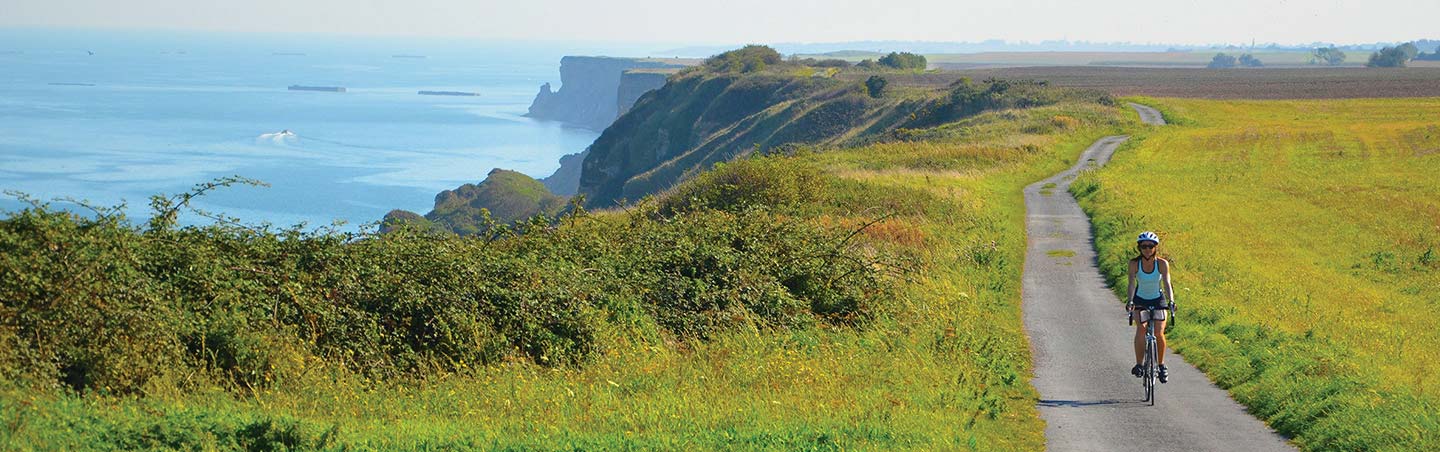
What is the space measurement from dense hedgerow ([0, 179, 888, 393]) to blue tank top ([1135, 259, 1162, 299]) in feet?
12.0

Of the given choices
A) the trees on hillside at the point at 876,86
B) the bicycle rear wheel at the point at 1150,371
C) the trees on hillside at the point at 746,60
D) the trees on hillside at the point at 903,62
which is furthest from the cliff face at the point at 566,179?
the bicycle rear wheel at the point at 1150,371

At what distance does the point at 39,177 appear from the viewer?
359ft

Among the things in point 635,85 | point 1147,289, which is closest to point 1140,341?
point 1147,289

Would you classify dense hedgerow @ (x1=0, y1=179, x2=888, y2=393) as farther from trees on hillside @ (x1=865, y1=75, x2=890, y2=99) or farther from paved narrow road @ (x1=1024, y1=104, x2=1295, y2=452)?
trees on hillside @ (x1=865, y1=75, x2=890, y2=99)

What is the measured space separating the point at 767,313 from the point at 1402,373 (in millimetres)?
7199

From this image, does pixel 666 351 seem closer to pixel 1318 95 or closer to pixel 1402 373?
pixel 1402 373

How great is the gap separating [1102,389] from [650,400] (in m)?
5.42

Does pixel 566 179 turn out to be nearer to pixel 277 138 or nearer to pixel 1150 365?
pixel 277 138

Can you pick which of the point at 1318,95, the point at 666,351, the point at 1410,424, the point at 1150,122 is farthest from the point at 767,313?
the point at 1318,95

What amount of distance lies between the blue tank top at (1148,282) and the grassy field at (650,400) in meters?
1.65

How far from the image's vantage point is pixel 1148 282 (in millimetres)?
13594

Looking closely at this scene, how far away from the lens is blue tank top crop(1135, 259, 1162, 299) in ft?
44.5

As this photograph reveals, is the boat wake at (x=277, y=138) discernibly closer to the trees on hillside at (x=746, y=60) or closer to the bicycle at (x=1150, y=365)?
the trees on hillside at (x=746, y=60)

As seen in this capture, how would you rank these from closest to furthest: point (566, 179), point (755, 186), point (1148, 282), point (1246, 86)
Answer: point (1148, 282) < point (755, 186) < point (1246, 86) < point (566, 179)
